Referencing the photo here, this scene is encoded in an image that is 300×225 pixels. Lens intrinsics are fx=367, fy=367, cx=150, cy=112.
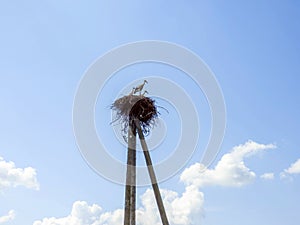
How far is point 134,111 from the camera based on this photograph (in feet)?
30.1

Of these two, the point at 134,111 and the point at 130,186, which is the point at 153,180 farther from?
the point at 134,111

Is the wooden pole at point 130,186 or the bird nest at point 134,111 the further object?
the bird nest at point 134,111

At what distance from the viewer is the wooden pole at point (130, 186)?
25.8ft

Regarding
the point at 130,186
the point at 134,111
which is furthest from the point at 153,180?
the point at 134,111

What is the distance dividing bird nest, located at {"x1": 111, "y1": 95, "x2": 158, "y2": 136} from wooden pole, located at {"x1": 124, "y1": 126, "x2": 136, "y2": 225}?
0.51 meters

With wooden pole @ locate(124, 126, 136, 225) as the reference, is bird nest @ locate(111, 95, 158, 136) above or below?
above

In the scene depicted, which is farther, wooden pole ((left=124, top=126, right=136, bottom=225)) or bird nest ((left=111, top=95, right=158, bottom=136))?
bird nest ((left=111, top=95, right=158, bottom=136))

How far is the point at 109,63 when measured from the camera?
1016cm

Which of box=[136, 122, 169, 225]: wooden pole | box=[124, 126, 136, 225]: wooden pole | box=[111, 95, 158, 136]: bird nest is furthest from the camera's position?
box=[111, 95, 158, 136]: bird nest

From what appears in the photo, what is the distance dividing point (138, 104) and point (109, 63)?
1709 millimetres

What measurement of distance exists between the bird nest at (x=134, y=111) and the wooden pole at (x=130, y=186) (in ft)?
1.66

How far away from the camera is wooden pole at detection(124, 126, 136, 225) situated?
787 centimetres

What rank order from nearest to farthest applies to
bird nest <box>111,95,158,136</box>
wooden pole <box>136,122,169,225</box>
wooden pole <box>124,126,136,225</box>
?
wooden pole <box>124,126,136,225</box> → wooden pole <box>136,122,169,225</box> → bird nest <box>111,95,158,136</box>

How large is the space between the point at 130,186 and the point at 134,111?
76.7 inches
